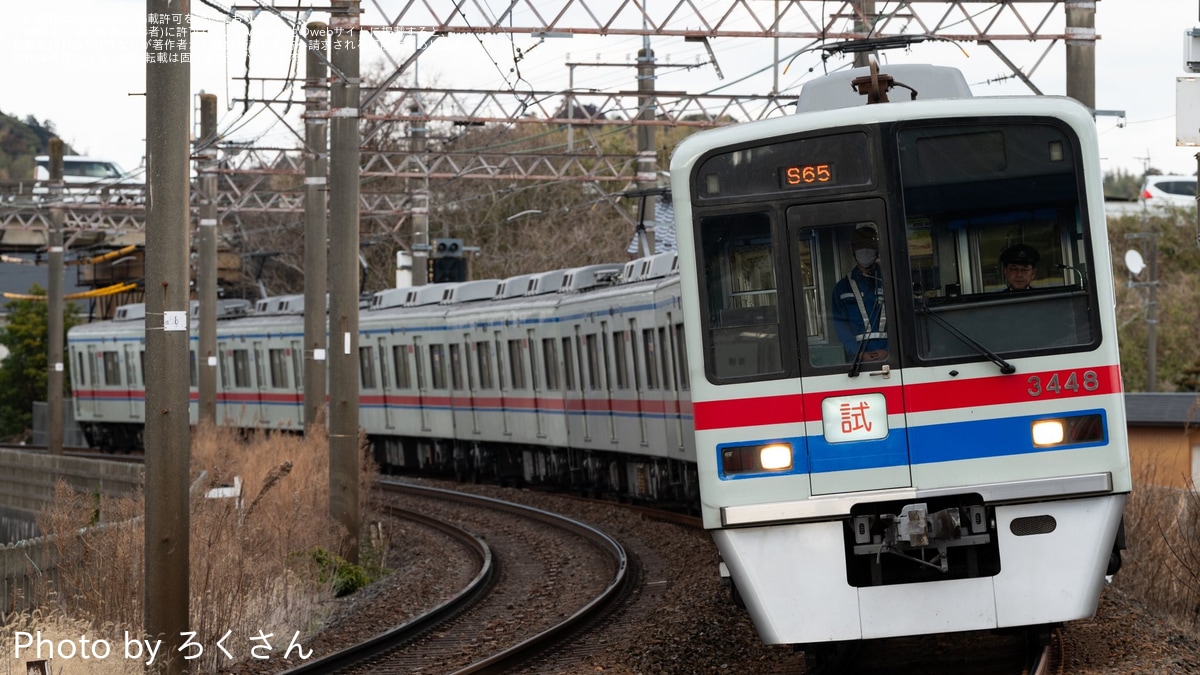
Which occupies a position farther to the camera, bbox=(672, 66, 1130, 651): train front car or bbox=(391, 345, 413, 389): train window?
bbox=(391, 345, 413, 389): train window

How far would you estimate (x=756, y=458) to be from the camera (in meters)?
7.70

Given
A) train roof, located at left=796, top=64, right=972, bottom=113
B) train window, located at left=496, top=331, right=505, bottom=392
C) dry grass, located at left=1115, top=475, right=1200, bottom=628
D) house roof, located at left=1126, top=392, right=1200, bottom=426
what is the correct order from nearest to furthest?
train roof, located at left=796, top=64, right=972, bottom=113 → dry grass, located at left=1115, top=475, right=1200, bottom=628 → house roof, located at left=1126, top=392, right=1200, bottom=426 → train window, located at left=496, top=331, right=505, bottom=392

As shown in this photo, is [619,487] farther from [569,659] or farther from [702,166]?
[702,166]

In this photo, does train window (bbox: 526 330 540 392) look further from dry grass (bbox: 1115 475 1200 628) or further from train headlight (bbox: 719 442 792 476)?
train headlight (bbox: 719 442 792 476)

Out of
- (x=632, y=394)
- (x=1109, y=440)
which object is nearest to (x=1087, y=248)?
(x=1109, y=440)

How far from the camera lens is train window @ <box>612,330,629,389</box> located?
61.7 feet

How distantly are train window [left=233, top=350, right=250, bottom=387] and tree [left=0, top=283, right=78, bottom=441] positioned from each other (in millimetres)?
11791

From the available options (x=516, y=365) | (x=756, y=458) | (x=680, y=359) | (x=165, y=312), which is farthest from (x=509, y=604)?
(x=516, y=365)

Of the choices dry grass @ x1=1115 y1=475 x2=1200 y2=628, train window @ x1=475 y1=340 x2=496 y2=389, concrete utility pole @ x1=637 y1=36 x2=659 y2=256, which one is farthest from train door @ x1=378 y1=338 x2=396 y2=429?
dry grass @ x1=1115 y1=475 x2=1200 y2=628

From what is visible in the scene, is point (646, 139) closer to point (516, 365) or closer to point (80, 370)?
point (516, 365)

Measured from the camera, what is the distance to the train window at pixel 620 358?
18812 millimetres

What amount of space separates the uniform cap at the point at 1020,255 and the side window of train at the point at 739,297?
3.53ft

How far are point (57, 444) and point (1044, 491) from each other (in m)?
28.0

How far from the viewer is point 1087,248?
761cm
